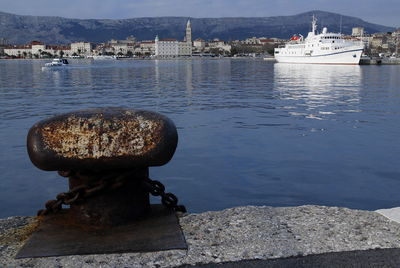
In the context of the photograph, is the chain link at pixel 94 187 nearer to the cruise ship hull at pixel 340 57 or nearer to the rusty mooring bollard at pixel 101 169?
the rusty mooring bollard at pixel 101 169

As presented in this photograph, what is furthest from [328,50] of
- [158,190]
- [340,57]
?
[158,190]

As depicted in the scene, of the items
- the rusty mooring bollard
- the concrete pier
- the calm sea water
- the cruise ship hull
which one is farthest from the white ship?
the rusty mooring bollard

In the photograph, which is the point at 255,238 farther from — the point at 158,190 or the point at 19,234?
the point at 19,234

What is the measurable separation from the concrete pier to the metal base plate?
0.20 ft

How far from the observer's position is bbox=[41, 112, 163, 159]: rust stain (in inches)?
106

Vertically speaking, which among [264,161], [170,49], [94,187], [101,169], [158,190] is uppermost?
[170,49]

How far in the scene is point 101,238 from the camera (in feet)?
8.91

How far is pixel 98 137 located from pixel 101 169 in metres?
0.20

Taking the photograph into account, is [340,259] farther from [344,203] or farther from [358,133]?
[358,133]

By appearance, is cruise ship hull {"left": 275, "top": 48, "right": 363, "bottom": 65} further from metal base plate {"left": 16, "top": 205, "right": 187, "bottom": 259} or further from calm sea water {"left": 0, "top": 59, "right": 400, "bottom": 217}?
metal base plate {"left": 16, "top": 205, "right": 187, "bottom": 259}

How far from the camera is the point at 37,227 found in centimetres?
289

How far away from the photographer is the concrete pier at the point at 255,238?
2391mm

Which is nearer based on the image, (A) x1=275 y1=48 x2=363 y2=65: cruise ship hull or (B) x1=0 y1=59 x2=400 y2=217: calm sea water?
(B) x1=0 y1=59 x2=400 y2=217: calm sea water

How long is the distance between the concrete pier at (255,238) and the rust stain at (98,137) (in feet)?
1.92
